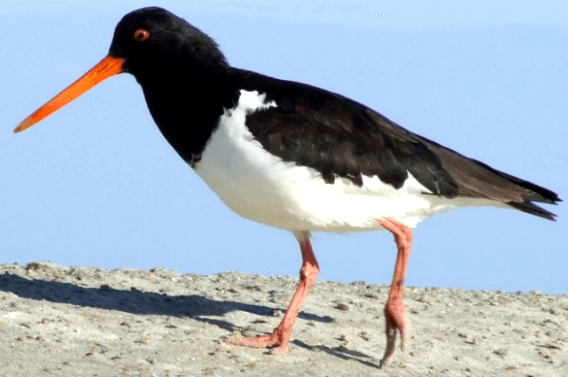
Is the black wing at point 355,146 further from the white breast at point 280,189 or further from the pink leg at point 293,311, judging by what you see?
the pink leg at point 293,311

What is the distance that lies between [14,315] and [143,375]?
1886 mm

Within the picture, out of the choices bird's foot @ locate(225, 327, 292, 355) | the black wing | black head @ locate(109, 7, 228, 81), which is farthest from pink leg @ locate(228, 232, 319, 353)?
black head @ locate(109, 7, 228, 81)

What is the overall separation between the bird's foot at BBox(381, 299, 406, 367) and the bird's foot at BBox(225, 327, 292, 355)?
38.1 inches

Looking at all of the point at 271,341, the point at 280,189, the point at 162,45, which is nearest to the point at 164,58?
the point at 162,45

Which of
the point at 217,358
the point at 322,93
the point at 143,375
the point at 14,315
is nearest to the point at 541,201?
the point at 322,93

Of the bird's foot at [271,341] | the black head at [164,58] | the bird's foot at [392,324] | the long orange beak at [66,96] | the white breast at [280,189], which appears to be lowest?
the bird's foot at [271,341]

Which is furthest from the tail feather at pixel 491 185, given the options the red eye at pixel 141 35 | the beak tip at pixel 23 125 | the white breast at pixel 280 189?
the beak tip at pixel 23 125

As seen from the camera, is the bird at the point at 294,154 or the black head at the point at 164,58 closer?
the bird at the point at 294,154

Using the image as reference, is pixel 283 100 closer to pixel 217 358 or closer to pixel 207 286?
pixel 217 358

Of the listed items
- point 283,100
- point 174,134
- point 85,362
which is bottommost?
point 85,362

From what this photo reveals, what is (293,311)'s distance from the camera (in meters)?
8.71

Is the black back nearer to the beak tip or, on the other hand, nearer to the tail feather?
the tail feather

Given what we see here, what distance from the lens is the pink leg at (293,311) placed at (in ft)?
27.9

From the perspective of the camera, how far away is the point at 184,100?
8344 mm
